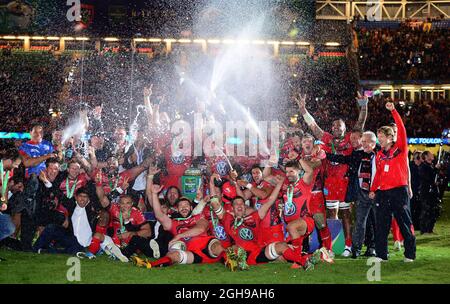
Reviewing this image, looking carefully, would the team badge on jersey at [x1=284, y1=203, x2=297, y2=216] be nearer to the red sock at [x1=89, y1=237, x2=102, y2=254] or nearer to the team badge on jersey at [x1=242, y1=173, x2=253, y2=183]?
the team badge on jersey at [x1=242, y1=173, x2=253, y2=183]

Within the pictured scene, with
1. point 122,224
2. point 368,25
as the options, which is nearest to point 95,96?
point 368,25

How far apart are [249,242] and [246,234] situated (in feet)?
0.34

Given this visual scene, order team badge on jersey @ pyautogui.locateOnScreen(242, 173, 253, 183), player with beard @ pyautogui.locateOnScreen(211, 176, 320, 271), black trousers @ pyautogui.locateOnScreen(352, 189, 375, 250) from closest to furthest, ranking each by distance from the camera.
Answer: player with beard @ pyautogui.locateOnScreen(211, 176, 320, 271), black trousers @ pyautogui.locateOnScreen(352, 189, 375, 250), team badge on jersey @ pyautogui.locateOnScreen(242, 173, 253, 183)

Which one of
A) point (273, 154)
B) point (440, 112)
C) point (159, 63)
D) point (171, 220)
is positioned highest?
point (159, 63)

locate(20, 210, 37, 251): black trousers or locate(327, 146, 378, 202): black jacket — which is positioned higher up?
locate(327, 146, 378, 202): black jacket

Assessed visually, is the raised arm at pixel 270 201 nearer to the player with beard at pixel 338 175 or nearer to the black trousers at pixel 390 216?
the black trousers at pixel 390 216

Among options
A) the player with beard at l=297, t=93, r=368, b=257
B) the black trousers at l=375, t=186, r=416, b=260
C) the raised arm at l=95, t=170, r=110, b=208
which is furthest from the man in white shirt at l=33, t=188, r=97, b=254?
the black trousers at l=375, t=186, r=416, b=260

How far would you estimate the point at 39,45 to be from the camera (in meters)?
33.0

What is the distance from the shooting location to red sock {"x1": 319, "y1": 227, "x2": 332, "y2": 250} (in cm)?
779

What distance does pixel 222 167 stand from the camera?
27.6 feet

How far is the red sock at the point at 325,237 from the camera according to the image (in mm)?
7793

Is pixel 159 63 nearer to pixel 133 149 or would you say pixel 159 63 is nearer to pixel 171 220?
pixel 133 149

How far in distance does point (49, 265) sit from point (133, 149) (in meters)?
2.70

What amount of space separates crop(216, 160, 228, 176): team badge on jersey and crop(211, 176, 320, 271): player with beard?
1.15m
